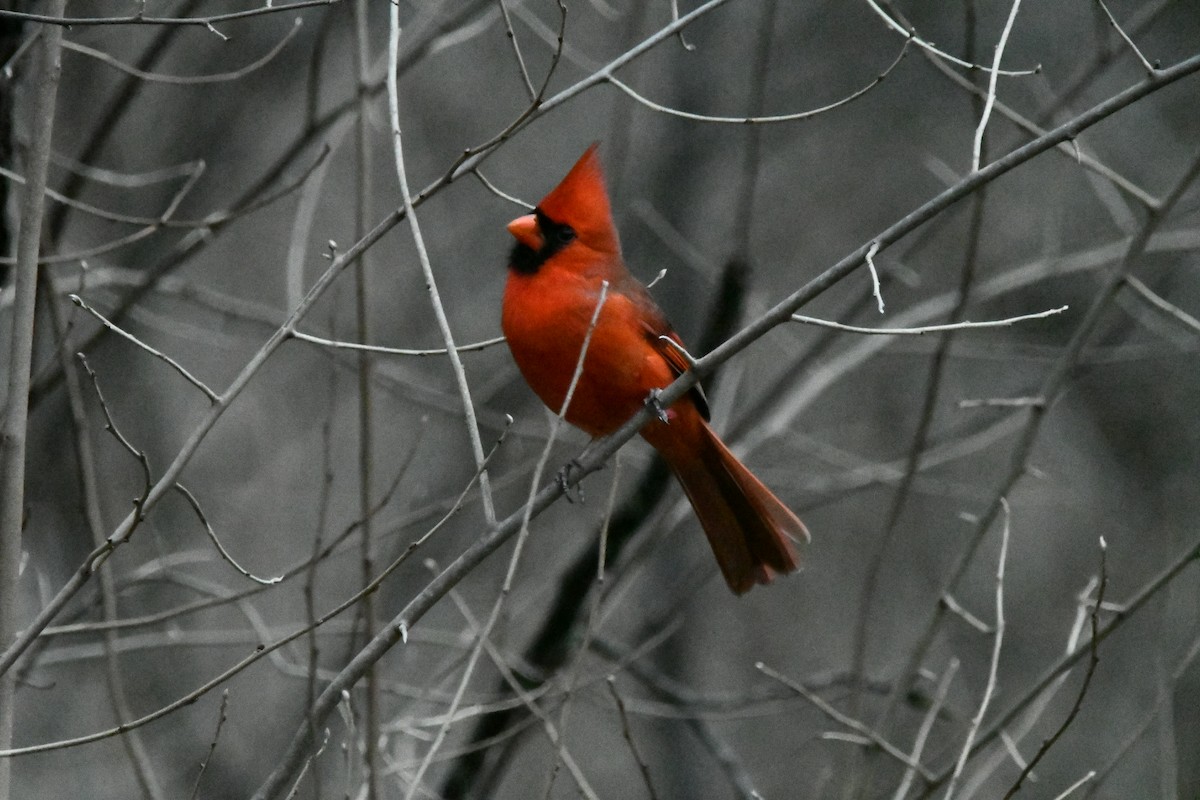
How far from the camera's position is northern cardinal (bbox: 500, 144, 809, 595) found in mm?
3938

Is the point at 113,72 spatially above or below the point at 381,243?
above

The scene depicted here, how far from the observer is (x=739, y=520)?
4.07m

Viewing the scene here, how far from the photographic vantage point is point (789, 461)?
291 inches

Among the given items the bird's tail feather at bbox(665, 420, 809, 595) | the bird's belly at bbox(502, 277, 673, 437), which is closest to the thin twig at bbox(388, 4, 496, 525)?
the bird's belly at bbox(502, 277, 673, 437)

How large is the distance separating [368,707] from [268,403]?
211 inches

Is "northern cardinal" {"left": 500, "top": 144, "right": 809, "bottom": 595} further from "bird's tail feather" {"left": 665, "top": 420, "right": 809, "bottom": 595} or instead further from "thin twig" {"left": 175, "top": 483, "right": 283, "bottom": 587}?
"thin twig" {"left": 175, "top": 483, "right": 283, "bottom": 587}

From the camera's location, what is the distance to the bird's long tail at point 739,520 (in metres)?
4.04

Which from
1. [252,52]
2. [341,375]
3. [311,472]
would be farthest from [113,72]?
[311,472]

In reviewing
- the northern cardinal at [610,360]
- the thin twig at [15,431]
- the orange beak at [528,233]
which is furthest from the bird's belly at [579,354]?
the thin twig at [15,431]

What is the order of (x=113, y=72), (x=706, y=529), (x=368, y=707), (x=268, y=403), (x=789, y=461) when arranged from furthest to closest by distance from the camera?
1. (x=268, y=403)
2. (x=789, y=461)
3. (x=113, y=72)
4. (x=706, y=529)
5. (x=368, y=707)

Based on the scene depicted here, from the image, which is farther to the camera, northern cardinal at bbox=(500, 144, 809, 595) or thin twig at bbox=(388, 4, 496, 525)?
northern cardinal at bbox=(500, 144, 809, 595)

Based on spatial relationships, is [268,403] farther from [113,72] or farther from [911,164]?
[911,164]

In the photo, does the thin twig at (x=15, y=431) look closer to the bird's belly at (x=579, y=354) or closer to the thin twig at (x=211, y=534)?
the thin twig at (x=211, y=534)

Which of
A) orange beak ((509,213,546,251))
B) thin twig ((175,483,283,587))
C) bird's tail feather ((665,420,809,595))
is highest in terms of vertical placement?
orange beak ((509,213,546,251))
